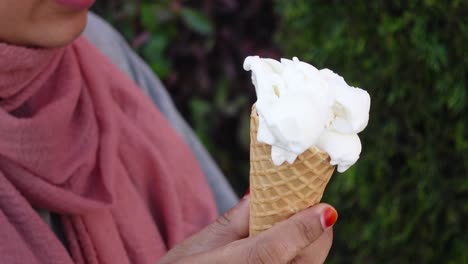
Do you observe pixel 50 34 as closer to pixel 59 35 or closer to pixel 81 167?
pixel 59 35

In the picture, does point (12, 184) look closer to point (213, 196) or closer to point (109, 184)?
point (109, 184)

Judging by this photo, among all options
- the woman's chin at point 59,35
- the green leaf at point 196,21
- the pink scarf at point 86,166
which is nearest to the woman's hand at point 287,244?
the pink scarf at point 86,166

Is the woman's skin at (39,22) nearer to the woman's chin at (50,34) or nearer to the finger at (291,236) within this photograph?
the woman's chin at (50,34)

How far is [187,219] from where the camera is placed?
187 cm

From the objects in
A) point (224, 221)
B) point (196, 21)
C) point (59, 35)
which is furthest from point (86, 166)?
point (196, 21)

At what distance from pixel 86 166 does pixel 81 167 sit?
0.04ft

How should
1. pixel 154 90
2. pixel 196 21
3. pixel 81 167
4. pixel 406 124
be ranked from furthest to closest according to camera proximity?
pixel 196 21
pixel 154 90
pixel 406 124
pixel 81 167

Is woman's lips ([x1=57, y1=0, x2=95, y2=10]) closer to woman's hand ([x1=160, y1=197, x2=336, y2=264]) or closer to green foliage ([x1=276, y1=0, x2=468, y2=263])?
woman's hand ([x1=160, y1=197, x2=336, y2=264])

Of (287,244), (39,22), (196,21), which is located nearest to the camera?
(287,244)

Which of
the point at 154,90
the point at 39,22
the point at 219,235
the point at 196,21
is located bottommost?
the point at 219,235

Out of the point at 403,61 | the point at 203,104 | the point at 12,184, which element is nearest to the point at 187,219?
the point at 12,184

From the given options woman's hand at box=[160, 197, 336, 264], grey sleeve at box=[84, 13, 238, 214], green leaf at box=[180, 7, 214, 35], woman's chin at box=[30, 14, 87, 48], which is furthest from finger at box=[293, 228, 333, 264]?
green leaf at box=[180, 7, 214, 35]

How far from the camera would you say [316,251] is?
1.17 m

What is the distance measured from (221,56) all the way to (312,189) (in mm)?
1966
